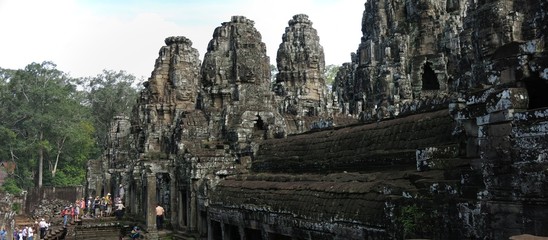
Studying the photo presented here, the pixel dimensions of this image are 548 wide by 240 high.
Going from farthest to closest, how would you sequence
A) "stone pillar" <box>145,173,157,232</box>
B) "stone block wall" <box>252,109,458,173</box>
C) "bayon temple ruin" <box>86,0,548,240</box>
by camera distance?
"stone pillar" <box>145,173,157,232</box> < "stone block wall" <box>252,109,458,173</box> < "bayon temple ruin" <box>86,0,548,240</box>

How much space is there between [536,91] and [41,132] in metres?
57.4

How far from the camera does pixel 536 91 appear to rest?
6.98 m

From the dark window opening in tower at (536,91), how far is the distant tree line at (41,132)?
52346 millimetres

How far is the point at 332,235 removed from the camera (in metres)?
10.1

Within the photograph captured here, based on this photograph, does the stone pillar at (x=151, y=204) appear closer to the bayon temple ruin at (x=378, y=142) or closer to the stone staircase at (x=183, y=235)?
the bayon temple ruin at (x=378, y=142)

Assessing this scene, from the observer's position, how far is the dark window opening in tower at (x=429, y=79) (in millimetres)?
33469

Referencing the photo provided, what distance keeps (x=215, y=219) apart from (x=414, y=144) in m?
7.91

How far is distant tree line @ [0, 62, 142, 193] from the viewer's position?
56500 millimetres

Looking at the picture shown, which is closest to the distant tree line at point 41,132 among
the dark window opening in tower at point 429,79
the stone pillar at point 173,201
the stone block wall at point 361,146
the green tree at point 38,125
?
the green tree at point 38,125

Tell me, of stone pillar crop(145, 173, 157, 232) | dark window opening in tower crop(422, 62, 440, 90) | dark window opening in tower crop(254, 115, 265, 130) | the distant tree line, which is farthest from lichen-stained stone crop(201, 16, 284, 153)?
the distant tree line

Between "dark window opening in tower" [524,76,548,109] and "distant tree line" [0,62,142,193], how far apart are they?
5235cm

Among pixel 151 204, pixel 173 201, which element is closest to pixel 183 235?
pixel 173 201

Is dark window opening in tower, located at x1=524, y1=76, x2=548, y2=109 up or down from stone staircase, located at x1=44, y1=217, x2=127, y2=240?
up

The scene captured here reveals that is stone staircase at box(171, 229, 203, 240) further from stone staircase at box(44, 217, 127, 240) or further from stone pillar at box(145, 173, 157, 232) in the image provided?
stone staircase at box(44, 217, 127, 240)
